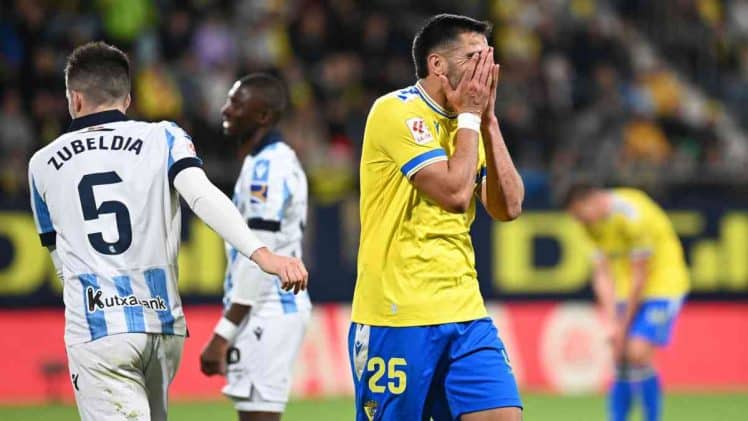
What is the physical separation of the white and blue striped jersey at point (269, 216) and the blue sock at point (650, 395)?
3.69 m

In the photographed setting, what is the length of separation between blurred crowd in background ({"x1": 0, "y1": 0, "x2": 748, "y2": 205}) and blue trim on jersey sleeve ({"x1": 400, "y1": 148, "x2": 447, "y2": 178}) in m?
8.01

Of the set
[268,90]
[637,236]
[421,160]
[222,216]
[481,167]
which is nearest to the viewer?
[222,216]

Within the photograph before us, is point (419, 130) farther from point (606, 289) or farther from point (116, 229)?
point (606, 289)

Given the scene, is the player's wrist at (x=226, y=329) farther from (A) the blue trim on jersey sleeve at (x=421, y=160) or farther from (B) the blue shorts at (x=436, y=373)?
(A) the blue trim on jersey sleeve at (x=421, y=160)

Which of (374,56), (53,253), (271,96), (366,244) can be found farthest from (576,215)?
(374,56)

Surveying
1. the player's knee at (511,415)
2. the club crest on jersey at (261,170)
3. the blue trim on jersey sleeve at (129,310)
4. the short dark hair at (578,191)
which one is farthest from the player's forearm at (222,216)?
the short dark hair at (578,191)

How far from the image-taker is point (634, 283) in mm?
9664

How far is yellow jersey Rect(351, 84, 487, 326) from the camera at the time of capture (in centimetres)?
519

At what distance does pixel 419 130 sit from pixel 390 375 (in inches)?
40.2

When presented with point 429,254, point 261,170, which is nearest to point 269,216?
point 261,170

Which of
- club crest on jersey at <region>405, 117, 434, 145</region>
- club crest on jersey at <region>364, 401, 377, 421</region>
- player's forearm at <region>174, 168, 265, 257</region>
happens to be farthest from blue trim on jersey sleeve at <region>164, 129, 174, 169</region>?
club crest on jersey at <region>364, 401, 377, 421</region>

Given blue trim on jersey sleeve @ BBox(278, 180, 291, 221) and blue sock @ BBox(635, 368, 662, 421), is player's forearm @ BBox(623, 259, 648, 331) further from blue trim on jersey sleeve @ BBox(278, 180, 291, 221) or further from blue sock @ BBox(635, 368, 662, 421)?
blue trim on jersey sleeve @ BBox(278, 180, 291, 221)

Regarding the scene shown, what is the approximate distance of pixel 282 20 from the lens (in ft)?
51.4

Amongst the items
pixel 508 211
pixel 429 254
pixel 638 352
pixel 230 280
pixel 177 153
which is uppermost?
pixel 177 153
